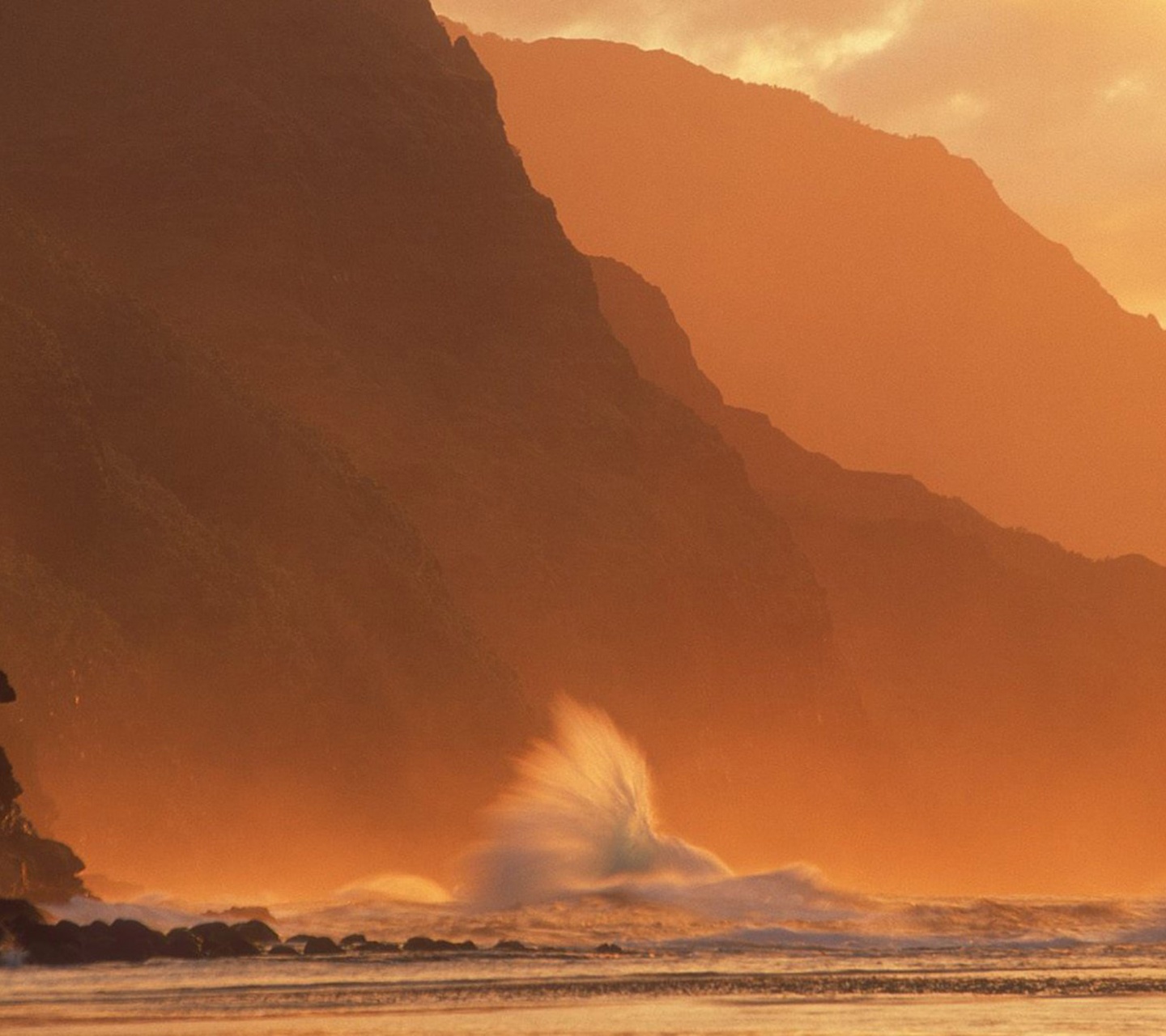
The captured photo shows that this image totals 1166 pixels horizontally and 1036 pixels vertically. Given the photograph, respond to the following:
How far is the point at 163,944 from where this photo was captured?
110ft

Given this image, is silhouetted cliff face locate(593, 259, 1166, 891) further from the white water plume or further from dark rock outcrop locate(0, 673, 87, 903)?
dark rock outcrop locate(0, 673, 87, 903)

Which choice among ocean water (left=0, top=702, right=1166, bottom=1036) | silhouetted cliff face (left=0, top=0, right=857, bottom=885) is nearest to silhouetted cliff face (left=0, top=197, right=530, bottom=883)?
silhouetted cliff face (left=0, top=0, right=857, bottom=885)

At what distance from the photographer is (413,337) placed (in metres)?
110

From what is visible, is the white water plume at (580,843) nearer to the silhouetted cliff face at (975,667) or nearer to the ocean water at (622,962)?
the ocean water at (622,962)

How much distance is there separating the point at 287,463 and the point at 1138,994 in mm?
57781

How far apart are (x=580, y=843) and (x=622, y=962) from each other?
2219 cm

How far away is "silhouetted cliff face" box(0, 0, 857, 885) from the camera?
70938 mm

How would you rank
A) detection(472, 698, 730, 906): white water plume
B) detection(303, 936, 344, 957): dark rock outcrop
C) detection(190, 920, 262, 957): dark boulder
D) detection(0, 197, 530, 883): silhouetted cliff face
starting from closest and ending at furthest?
detection(190, 920, 262, 957): dark boulder → detection(303, 936, 344, 957): dark rock outcrop → detection(472, 698, 730, 906): white water plume → detection(0, 197, 530, 883): silhouetted cliff face

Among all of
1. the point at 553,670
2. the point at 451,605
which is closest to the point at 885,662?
the point at 553,670

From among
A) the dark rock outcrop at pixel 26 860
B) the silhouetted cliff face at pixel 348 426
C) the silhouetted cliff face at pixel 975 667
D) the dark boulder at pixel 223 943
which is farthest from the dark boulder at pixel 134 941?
the silhouetted cliff face at pixel 975 667

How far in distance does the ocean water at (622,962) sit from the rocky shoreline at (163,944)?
1.93 ft

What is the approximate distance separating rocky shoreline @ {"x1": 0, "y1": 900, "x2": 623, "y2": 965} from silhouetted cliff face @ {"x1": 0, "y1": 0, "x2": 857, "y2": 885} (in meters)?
24.2

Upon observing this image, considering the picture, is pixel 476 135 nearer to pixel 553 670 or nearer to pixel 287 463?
pixel 553 670

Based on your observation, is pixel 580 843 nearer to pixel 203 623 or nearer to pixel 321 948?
pixel 203 623
